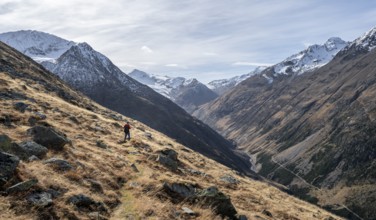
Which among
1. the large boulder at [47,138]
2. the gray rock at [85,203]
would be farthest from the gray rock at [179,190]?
the large boulder at [47,138]

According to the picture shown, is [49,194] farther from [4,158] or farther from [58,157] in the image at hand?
[58,157]

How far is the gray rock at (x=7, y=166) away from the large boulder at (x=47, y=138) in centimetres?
764

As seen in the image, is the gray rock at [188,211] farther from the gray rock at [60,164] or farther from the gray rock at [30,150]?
the gray rock at [30,150]

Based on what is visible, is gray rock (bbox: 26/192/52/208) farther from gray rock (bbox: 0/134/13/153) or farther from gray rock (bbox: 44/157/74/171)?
gray rock (bbox: 0/134/13/153)

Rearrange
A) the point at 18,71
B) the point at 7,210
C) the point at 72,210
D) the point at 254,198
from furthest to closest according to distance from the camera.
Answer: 1. the point at 18,71
2. the point at 254,198
3. the point at 72,210
4. the point at 7,210

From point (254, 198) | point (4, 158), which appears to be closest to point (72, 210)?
point (4, 158)

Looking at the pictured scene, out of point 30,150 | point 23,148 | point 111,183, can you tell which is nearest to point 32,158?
point 23,148

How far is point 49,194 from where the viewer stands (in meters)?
17.7

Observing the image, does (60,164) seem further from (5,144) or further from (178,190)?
(178,190)

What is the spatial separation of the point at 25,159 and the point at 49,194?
17.6 feet

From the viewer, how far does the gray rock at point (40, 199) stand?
16547 mm

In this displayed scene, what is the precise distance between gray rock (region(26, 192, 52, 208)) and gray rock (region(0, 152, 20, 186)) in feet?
5.18

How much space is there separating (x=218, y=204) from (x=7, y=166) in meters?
11.3

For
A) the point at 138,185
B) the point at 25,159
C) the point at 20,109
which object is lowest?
the point at 138,185
